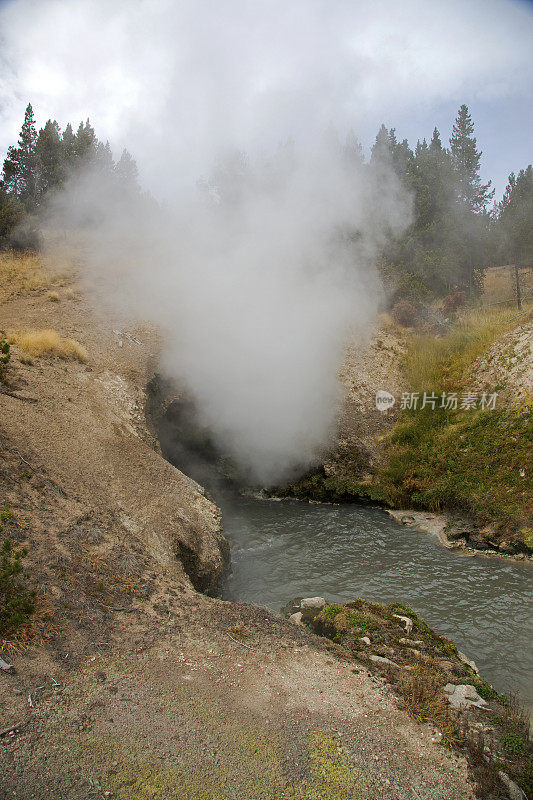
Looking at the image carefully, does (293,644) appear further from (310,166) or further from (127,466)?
(310,166)

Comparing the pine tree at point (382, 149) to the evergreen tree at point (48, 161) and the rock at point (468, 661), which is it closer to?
the evergreen tree at point (48, 161)

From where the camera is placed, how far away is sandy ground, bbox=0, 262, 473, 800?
3832mm

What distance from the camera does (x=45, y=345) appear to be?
11945 mm

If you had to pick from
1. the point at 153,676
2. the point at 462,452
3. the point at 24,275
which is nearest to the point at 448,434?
the point at 462,452

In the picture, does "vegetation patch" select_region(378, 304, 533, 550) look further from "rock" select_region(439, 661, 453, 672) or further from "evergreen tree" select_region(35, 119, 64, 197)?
"evergreen tree" select_region(35, 119, 64, 197)

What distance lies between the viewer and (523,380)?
1470 cm

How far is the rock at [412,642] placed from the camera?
6.67 meters

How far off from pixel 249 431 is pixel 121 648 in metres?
10.8

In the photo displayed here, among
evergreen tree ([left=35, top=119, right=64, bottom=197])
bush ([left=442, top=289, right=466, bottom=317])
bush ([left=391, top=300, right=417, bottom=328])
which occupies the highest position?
evergreen tree ([left=35, top=119, right=64, bottom=197])

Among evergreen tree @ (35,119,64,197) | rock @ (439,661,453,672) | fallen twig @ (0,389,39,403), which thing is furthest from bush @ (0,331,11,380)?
evergreen tree @ (35,119,64,197)

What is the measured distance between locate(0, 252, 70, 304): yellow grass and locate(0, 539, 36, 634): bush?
12471mm

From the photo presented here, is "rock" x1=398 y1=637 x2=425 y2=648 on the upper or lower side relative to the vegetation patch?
lower

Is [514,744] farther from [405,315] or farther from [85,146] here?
[85,146]

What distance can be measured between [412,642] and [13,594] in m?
5.32
